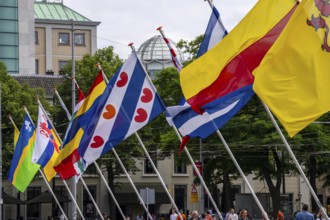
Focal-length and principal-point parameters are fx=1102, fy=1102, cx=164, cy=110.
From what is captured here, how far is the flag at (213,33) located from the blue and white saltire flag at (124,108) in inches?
209

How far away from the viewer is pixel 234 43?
22547 mm

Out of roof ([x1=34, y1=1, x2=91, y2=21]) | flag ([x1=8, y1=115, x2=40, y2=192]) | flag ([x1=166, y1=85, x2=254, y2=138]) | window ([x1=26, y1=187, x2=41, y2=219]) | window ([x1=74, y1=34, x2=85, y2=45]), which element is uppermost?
roof ([x1=34, y1=1, x2=91, y2=21])

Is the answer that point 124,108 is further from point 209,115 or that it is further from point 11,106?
point 11,106

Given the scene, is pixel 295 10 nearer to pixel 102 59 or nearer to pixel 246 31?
pixel 246 31

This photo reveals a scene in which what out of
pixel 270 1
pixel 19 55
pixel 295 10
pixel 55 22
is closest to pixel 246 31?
pixel 270 1

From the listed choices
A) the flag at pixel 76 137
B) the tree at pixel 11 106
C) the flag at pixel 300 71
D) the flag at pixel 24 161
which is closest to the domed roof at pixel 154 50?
the tree at pixel 11 106

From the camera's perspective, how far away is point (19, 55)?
4215 inches

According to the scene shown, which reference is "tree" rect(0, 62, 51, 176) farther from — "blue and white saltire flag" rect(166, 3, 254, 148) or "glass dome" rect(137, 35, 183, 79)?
"blue and white saltire flag" rect(166, 3, 254, 148)

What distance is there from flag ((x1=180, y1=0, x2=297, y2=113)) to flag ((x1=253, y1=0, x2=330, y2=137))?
1.84m

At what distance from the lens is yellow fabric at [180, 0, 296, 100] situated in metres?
21.8

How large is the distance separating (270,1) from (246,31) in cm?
79

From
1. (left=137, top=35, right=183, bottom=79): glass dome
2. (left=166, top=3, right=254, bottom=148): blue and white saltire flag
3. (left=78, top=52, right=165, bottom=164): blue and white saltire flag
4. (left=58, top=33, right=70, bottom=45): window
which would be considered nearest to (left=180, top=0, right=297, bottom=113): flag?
(left=166, top=3, right=254, bottom=148): blue and white saltire flag

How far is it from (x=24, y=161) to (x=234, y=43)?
20.5 meters

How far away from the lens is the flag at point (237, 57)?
71.4 feet
